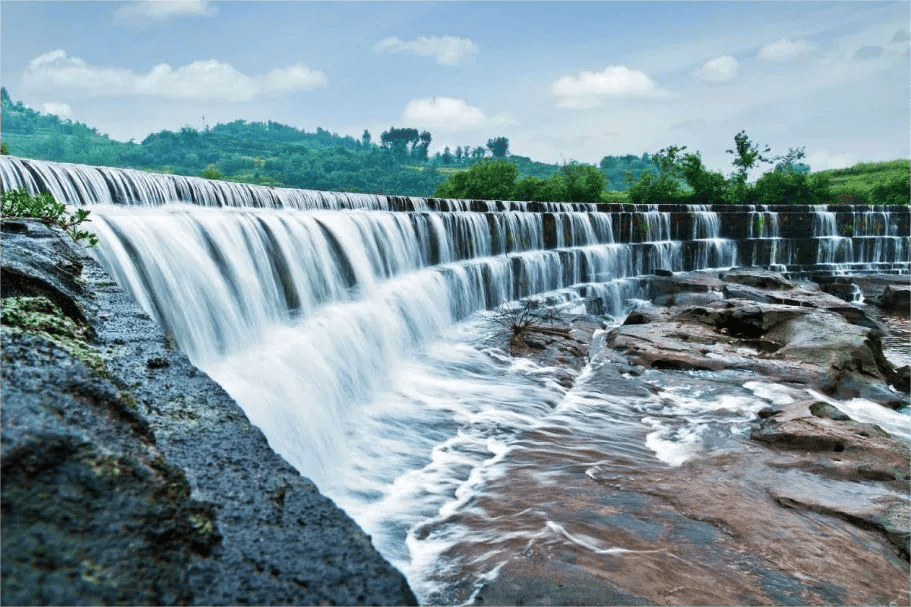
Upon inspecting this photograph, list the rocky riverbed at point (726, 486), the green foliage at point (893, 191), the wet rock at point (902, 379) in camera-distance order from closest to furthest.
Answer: the rocky riverbed at point (726, 486) → the wet rock at point (902, 379) → the green foliage at point (893, 191)

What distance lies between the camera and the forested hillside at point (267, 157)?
110125mm

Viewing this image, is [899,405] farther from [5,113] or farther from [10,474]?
[5,113]

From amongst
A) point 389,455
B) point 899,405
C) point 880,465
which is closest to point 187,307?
point 389,455

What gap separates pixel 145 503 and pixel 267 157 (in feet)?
461

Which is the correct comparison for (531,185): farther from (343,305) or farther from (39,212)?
(39,212)

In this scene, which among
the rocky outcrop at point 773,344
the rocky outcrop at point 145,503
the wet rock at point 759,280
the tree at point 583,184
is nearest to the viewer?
the rocky outcrop at point 145,503

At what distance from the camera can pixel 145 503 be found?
6.47 ft

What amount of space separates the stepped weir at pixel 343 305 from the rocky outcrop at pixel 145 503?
91.5 inches

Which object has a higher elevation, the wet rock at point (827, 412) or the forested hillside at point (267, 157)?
the forested hillside at point (267, 157)

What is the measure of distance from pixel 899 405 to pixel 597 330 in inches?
272

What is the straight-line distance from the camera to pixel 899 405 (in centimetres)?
1063

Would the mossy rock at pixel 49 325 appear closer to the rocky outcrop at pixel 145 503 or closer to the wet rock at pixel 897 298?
the rocky outcrop at pixel 145 503

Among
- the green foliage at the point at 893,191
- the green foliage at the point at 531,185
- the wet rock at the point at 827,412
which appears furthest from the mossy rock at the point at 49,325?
the green foliage at the point at 893,191

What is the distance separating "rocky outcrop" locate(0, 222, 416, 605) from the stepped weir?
2323mm
